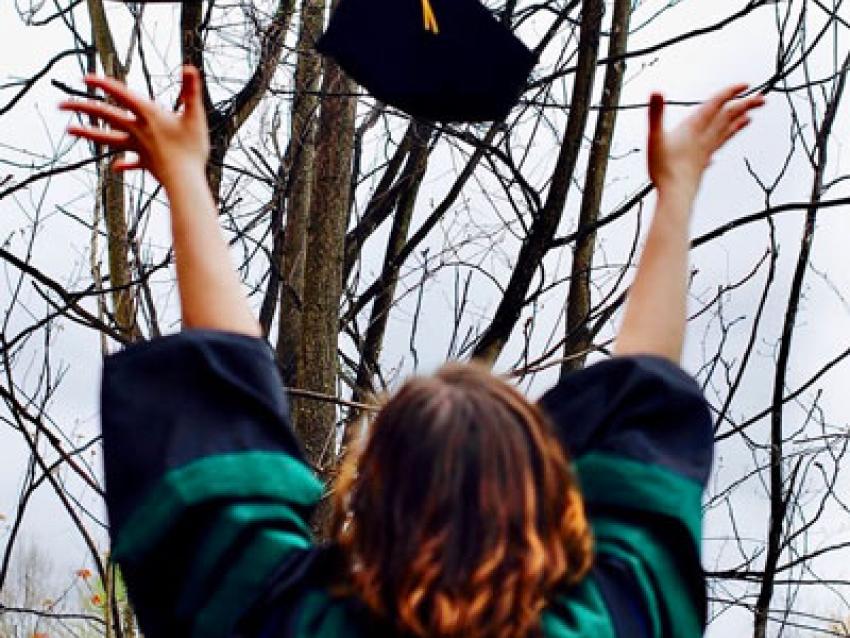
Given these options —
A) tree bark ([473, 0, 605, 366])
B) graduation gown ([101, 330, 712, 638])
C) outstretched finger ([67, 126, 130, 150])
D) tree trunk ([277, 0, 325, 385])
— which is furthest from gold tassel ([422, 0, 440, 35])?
tree trunk ([277, 0, 325, 385])

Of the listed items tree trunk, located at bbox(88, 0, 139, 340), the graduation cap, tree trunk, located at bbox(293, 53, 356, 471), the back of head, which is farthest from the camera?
tree trunk, located at bbox(88, 0, 139, 340)

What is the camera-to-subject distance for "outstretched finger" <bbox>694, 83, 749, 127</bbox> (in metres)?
1.63

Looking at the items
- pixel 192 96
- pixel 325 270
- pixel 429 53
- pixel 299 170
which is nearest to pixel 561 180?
pixel 325 270

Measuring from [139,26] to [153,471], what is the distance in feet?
7.64

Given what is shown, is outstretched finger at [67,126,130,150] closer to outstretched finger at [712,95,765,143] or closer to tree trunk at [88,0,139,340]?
outstretched finger at [712,95,765,143]

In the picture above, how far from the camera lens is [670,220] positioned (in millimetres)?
1560

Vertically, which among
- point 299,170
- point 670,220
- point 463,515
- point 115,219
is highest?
point 299,170

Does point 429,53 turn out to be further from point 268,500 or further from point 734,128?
point 268,500

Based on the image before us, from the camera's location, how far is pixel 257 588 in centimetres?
132

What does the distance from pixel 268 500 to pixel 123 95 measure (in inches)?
15.6

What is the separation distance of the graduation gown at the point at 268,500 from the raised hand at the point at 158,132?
0.19m

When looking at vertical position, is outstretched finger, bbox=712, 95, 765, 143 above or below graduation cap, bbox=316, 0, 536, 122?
below

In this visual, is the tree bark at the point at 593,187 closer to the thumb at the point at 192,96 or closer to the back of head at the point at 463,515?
the thumb at the point at 192,96

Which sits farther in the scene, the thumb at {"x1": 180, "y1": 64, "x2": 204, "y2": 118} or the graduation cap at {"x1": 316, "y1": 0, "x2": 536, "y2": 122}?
the graduation cap at {"x1": 316, "y1": 0, "x2": 536, "y2": 122}
